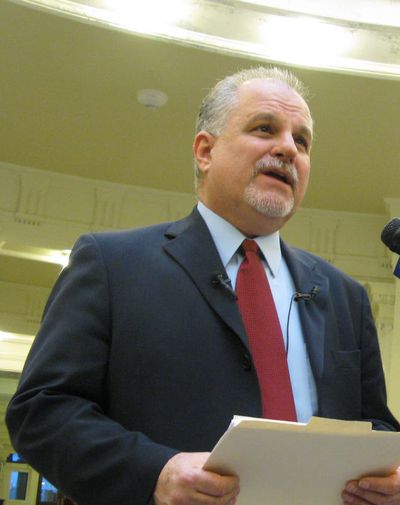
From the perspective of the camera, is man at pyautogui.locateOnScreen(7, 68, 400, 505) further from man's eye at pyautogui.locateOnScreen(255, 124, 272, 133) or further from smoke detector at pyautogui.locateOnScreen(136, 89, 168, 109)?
smoke detector at pyautogui.locateOnScreen(136, 89, 168, 109)

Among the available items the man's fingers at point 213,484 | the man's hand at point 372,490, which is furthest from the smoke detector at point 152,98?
the man's fingers at point 213,484

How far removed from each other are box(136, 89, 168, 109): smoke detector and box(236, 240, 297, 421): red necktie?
438cm

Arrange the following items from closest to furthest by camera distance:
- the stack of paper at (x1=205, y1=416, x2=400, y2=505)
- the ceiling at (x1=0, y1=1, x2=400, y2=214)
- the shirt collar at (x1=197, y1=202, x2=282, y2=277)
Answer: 1. the stack of paper at (x1=205, y1=416, x2=400, y2=505)
2. the shirt collar at (x1=197, y1=202, x2=282, y2=277)
3. the ceiling at (x1=0, y1=1, x2=400, y2=214)

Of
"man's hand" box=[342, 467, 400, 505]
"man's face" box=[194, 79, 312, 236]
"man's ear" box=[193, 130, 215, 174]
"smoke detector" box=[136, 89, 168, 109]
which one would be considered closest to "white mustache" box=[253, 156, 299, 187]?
"man's face" box=[194, 79, 312, 236]

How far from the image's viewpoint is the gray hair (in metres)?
2.21

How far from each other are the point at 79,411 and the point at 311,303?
2.03 feet

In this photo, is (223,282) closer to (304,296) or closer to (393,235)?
(304,296)

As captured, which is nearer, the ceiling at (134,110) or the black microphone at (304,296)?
the black microphone at (304,296)

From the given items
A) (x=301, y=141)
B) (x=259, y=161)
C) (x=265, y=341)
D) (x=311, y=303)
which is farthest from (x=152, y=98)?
(x=265, y=341)

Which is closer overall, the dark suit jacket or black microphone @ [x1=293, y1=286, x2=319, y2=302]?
the dark suit jacket

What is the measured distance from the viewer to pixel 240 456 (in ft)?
4.60

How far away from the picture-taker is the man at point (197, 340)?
1599mm

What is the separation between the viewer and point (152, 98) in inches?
245

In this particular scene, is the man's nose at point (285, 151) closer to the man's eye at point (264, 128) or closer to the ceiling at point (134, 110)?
the man's eye at point (264, 128)
